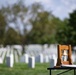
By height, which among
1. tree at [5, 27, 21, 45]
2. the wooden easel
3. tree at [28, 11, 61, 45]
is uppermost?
tree at [28, 11, 61, 45]

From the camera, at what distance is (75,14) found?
65938 mm

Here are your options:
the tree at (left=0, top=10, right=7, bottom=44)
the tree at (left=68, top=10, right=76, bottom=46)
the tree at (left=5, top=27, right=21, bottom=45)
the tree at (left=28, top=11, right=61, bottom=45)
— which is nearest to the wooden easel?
the tree at (left=68, top=10, right=76, bottom=46)

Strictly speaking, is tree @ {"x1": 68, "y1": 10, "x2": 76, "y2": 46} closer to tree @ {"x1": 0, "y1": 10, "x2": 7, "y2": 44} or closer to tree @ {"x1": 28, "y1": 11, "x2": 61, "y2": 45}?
tree @ {"x1": 28, "y1": 11, "x2": 61, "y2": 45}

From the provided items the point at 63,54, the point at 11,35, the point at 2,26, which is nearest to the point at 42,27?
the point at 11,35

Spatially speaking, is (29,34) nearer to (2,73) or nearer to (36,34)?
(36,34)

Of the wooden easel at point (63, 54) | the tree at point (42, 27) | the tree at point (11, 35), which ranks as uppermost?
the tree at point (42, 27)

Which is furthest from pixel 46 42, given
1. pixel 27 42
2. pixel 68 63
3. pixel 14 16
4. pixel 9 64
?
pixel 68 63

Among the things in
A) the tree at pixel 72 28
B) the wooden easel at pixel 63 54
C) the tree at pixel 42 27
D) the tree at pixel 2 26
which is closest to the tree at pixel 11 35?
the tree at pixel 2 26

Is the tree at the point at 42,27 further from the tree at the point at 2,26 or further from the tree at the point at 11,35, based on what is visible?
the tree at the point at 2,26

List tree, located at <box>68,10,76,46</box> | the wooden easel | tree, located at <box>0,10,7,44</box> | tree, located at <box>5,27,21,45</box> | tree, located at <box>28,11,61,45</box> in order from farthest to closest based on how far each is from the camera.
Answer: tree, located at <box>28,11,61,45</box> < tree, located at <box>5,27,21,45</box> < tree, located at <box>0,10,7,44</box> < tree, located at <box>68,10,76,46</box> < the wooden easel

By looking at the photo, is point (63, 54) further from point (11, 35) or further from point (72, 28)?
point (11, 35)

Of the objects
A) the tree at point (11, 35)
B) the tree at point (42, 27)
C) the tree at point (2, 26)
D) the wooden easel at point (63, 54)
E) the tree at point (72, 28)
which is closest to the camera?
the wooden easel at point (63, 54)

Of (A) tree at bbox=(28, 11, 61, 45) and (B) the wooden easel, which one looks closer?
(B) the wooden easel

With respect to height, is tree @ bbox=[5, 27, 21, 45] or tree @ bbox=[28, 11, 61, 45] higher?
tree @ bbox=[28, 11, 61, 45]
